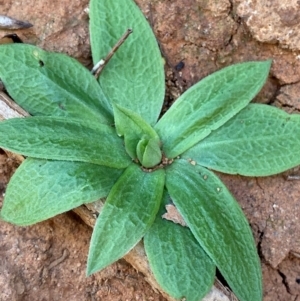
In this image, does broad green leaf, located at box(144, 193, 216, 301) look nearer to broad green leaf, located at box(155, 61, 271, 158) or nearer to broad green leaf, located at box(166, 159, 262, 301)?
broad green leaf, located at box(166, 159, 262, 301)

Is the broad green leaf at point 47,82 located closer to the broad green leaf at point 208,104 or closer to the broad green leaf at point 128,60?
the broad green leaf at point 128,60

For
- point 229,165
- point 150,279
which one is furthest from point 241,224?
point 150,279

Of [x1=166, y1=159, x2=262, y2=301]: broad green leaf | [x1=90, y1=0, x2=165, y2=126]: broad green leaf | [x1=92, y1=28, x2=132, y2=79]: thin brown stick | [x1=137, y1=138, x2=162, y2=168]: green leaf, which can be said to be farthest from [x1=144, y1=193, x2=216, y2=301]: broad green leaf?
[x1=92, y1=28, x2=132, y2=79]: thin brown stick

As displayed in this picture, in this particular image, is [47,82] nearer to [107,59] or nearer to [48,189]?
[107,59]

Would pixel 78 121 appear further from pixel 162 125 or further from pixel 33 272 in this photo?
pixel 33 272

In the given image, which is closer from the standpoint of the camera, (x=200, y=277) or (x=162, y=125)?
(x=200, y=277)

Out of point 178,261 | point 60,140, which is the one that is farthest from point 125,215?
point 60,140
